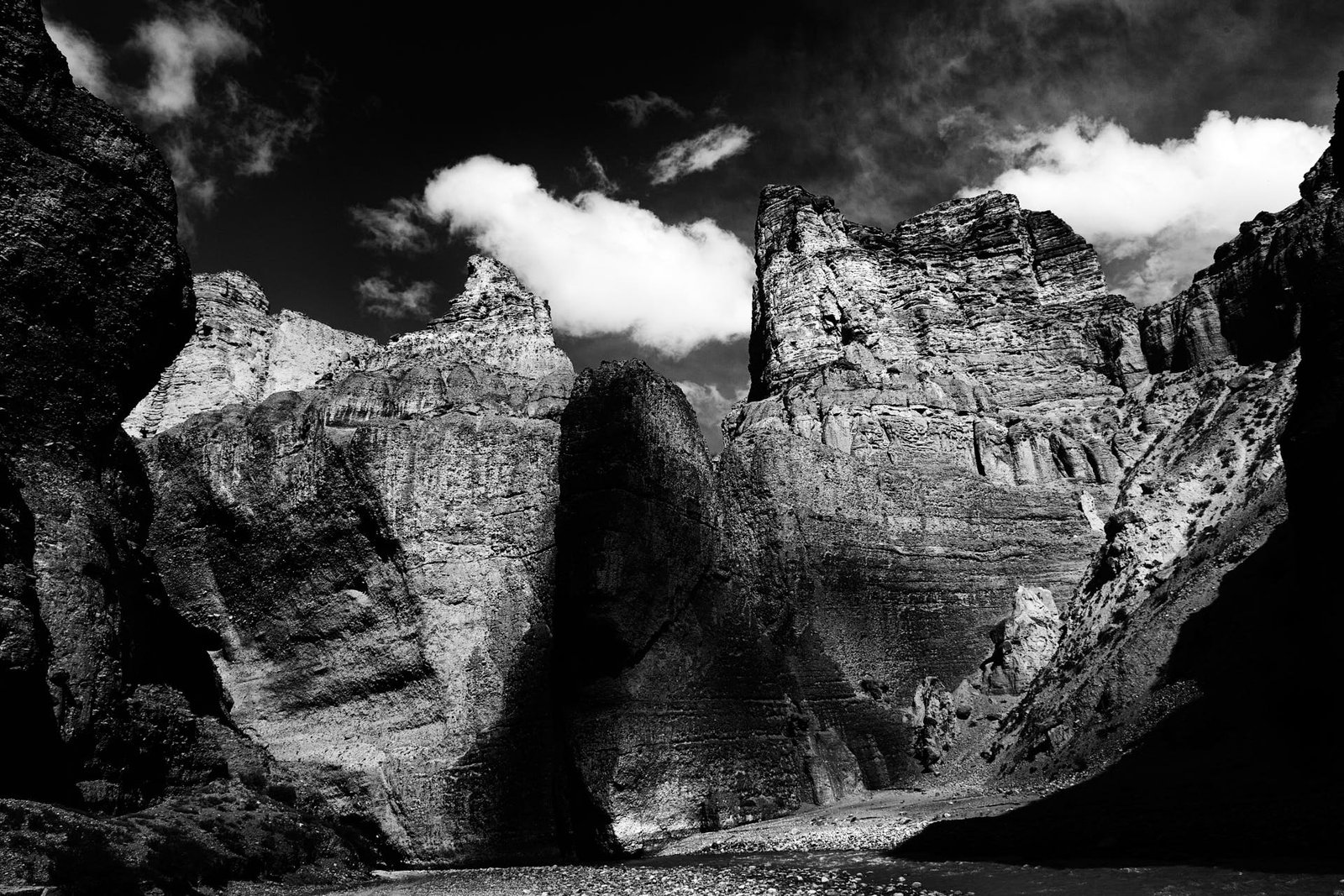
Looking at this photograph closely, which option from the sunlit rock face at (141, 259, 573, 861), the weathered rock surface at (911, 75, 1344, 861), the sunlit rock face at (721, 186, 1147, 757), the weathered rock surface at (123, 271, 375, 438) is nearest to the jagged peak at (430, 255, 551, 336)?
the weathered rock surface at (123, 271, 375, 438)

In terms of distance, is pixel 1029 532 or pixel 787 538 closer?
pixel 787 538

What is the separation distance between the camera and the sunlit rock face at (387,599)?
2455 centimetres

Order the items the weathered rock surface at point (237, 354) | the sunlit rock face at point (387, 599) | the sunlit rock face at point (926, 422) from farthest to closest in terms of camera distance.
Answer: the weathered rock surface at point (237, 354) → the sunlit rock face at point (926, 422) → the sunlit rock face at point (387, 599)

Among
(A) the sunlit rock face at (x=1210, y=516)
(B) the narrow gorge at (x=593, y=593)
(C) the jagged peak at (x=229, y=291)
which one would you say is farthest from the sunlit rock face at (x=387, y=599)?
(C) the jagged peak at (x=229, y=291)

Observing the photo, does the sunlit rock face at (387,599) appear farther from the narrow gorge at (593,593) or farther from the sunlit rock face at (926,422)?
the sunlit rock face at (926,422)

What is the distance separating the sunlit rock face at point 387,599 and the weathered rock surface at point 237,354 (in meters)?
29.4

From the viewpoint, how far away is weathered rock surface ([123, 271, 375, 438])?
5869 centimetres

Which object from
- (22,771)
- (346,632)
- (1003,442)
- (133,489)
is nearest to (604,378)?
(346,632)

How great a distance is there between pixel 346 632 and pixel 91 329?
39.6 feet

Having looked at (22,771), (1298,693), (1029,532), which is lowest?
(1298,693)

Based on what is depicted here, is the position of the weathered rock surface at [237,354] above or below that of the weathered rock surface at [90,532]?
above

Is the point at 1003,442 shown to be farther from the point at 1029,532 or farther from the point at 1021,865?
the point at 1021,865

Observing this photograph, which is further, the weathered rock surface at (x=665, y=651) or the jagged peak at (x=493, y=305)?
the jagged peak at (x=493, y=305)

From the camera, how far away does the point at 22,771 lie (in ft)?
49.1
